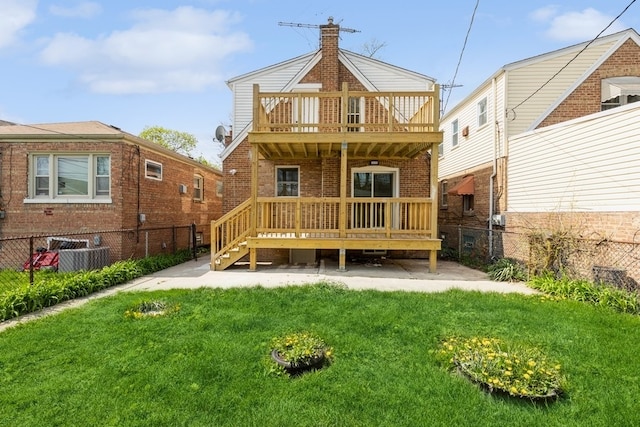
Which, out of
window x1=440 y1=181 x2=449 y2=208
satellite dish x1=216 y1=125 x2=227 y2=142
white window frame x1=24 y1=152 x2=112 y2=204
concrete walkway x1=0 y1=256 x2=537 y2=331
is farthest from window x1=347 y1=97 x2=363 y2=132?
white window frame x1=24 y1=152 x2=112 y2=204

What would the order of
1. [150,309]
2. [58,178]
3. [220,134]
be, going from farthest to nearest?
[220,134] → [58,178] → [150,309]

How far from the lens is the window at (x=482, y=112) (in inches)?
468

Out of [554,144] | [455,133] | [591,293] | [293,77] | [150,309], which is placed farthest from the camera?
[455,133]

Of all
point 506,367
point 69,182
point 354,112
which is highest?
point 354,112

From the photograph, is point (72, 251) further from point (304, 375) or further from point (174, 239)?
point (304, 375)

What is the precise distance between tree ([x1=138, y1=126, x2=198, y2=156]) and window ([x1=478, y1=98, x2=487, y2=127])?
36772 mm

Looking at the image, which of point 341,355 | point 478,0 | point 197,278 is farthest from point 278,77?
point 341,355

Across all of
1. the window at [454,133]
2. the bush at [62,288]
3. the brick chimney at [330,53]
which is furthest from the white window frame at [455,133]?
the bush at [62,288]

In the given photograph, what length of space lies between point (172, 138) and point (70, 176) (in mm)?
34830

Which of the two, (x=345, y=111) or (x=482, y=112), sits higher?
(x=482, y=112)

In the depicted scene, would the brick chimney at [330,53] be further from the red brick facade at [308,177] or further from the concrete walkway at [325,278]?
the concrete walkway at [325,278]

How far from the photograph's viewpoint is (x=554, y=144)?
8.41 meters

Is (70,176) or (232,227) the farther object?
(70,176)

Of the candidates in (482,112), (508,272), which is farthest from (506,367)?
(482,112)
